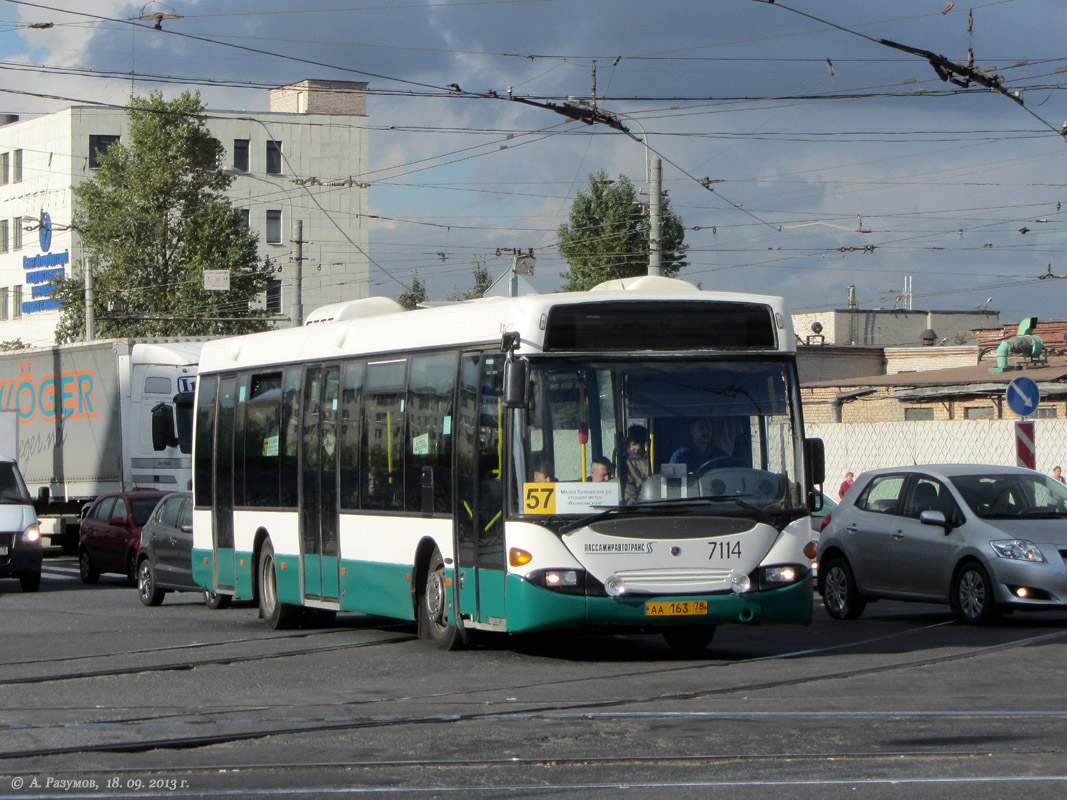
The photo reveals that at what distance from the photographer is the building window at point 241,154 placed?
79750 mm

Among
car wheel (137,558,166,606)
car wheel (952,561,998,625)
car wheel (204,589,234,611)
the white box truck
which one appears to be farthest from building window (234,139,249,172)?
car wheel (952,561,998,625)

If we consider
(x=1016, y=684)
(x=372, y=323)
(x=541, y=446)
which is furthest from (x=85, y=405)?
(x=1016, y=684)

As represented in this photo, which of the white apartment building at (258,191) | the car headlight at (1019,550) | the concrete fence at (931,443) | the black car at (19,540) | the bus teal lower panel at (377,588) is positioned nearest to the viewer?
the bus teal lower panel at (377,588)

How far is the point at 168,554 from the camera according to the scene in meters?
20.4

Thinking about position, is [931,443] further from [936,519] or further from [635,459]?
[635,459]

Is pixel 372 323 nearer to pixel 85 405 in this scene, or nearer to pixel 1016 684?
pixel 1016 684

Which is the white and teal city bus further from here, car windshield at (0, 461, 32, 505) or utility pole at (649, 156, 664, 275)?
utility pole at (649, 156, 664, 275)

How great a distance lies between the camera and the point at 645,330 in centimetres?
1234

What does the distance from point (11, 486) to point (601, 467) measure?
14.2 metres

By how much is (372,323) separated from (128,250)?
161 ft

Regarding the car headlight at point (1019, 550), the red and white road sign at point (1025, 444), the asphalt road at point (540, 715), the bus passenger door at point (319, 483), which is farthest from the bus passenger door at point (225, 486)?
the red and white road sign at point (1025, 444)

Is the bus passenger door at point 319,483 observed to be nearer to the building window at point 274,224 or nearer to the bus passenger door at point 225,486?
the bus passenger door at point 225,486

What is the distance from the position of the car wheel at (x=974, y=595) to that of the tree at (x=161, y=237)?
153ft

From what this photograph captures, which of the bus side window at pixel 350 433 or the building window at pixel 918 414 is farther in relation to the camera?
the building window at pixel 918 414
